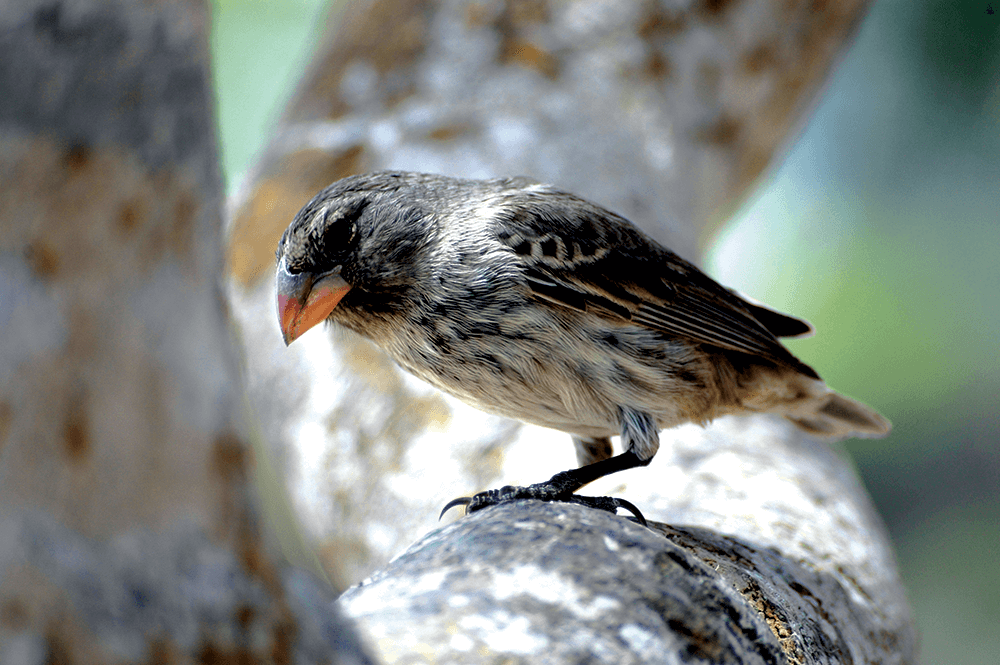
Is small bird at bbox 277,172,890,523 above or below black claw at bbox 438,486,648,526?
above

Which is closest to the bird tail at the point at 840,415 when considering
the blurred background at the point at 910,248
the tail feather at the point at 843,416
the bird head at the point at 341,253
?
the tail feather at the point at 843,416

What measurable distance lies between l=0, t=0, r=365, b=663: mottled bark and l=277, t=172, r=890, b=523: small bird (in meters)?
0.98

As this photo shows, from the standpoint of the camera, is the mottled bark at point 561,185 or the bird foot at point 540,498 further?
the mottled bark at point 561,185

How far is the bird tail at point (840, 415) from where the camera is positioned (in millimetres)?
2541

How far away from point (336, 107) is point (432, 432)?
1.82 metres

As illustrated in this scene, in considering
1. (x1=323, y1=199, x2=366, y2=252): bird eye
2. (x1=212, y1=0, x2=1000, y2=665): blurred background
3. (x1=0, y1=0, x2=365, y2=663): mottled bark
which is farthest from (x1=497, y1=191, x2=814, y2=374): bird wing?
(x1=212, y1=0, x2=1000, y2=665): blurred background

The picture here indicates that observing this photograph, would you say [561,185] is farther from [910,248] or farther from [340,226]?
[910,248]

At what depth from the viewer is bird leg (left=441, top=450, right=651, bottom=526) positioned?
1.79 meters

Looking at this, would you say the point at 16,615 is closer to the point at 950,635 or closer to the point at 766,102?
the point at 766,102

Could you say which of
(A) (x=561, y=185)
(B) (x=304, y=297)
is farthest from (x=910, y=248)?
(B) (x=304, y=297)

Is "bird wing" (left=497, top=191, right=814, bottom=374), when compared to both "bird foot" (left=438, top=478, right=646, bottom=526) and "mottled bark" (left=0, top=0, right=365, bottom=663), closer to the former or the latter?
"bird foot" (left=438, top=478, right=646, bottom=526)

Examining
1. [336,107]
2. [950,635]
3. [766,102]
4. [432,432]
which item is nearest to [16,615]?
[432,432]

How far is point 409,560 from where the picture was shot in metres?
1.41

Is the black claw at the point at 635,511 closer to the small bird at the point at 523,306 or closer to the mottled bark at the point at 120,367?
the small bird at the point at 523,306
